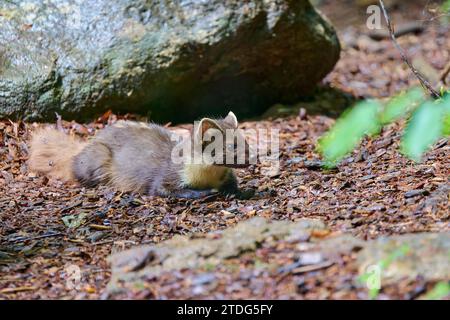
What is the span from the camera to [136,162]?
7.34 m

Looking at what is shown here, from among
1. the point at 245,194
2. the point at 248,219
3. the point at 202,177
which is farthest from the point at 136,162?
the point at 248,219

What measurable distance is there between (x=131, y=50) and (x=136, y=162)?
1.84 metres

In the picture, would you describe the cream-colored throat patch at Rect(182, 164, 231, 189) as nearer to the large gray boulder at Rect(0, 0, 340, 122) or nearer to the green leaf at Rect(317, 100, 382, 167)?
the large gray boulder at Rect(0, 0, 340, 122)

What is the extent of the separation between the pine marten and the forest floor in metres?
0.20

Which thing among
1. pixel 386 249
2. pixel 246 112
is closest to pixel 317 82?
pixel 246 112

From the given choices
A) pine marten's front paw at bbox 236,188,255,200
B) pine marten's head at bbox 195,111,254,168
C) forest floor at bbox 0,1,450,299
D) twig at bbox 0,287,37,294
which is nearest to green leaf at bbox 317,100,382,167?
forest floor at bbox 0,1,450,299

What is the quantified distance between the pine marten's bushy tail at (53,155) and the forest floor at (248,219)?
17 cm

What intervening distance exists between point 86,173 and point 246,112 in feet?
10.3

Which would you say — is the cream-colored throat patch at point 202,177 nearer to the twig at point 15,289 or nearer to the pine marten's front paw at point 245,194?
the pine marten's front paw at point 245,194

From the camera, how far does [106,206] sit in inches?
263

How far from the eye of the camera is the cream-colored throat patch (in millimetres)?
7090

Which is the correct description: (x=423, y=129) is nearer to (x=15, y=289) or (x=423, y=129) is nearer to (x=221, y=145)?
(x=15, y=289)

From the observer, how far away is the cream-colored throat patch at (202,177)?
7.09 metres

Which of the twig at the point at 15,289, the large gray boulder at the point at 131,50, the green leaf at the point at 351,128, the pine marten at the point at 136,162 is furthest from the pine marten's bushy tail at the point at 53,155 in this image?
the green leaf at the point at 351,128
